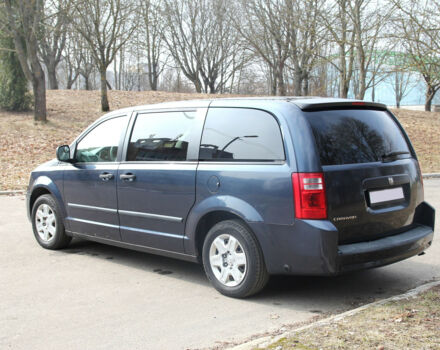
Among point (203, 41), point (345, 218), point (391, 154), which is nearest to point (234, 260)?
point (345, 218)

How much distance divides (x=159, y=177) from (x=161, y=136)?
0.45 meters

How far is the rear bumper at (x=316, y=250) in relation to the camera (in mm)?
4363

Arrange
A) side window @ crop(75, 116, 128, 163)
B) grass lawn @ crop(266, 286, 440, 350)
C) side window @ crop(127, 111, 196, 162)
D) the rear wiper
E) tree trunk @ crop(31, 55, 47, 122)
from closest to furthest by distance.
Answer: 1. grass lawn @ crop(266, 286, 440, 350)
2. the rear wiper
3. side window @ crop(127, 111, 196, 162)
4. side window @ crop(75, 116, 128, 163)
5. tree trunk @ crop(31, 55, 47, 122)

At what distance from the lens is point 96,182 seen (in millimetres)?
6203

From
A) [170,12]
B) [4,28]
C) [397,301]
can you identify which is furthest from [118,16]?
[397,301]

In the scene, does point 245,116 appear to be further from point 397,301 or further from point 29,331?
point 29,331

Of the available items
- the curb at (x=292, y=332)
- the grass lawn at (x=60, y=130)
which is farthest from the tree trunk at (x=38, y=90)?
the curb at (x=292, y=332)

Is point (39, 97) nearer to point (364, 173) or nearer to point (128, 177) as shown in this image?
point (128, 177)

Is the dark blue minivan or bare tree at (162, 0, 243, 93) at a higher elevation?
bare tree at (162, 0, 243, 93)

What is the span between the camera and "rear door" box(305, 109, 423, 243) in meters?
4.51

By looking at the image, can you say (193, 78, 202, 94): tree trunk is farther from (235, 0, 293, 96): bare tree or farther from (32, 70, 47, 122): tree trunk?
(32, 70, 47, 122): tree trunk

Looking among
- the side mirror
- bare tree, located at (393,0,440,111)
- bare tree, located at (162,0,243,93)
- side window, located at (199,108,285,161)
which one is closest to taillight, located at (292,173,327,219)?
side window, located at (199,108,285,161)

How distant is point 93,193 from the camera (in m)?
6.27

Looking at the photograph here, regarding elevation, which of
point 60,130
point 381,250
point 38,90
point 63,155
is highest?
point 38,90
